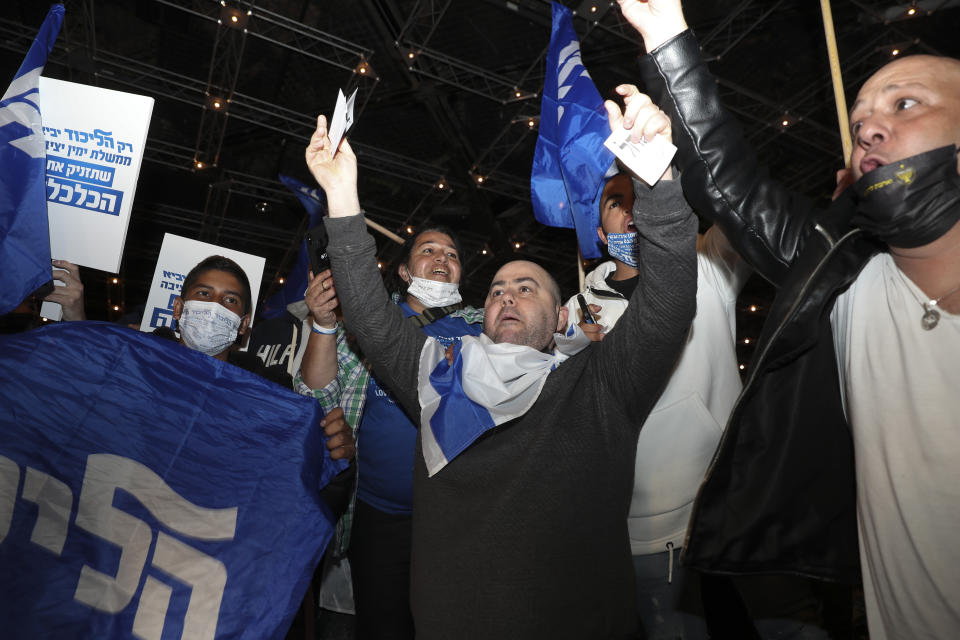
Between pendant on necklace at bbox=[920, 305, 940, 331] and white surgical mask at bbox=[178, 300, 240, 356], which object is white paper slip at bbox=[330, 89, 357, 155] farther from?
pendant on necklace at bbox=[920, 305, 940, 331]

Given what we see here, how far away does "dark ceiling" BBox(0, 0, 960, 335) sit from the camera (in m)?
7.39

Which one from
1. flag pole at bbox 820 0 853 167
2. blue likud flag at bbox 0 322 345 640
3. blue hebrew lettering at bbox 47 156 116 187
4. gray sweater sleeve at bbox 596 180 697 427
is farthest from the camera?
blue hebrew lettering at bbox 47 156 116 187

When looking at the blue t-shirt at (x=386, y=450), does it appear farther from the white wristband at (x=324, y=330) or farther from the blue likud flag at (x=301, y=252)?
the blue likud flag at (x=301, y=252)

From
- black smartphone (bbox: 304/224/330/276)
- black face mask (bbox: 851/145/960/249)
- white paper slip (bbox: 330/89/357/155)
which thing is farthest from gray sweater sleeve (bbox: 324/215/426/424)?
black face mask (bbox: 851/145/960/249)


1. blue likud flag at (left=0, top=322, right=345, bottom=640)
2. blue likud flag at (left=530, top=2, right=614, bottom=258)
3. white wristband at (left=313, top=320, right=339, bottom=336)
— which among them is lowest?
blue likud flag at (left=0, top=322, right=345, bottom=640)

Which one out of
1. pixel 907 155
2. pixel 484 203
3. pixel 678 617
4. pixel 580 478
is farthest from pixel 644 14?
pixel 484 203

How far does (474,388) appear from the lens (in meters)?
1.89

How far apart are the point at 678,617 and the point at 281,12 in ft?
25.0

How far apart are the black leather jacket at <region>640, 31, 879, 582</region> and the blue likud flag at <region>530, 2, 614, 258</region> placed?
152 centimetres

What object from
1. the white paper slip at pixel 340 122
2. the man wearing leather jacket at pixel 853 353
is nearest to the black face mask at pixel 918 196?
the man wearing leather jacket at pixel 853 353

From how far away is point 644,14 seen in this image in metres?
1.60

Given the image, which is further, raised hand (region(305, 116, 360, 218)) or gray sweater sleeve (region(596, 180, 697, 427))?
raised hand (region(305, 116, 360, 218))

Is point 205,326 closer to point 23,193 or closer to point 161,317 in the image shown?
point 23,193

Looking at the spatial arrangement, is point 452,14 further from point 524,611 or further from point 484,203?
point 524,611
